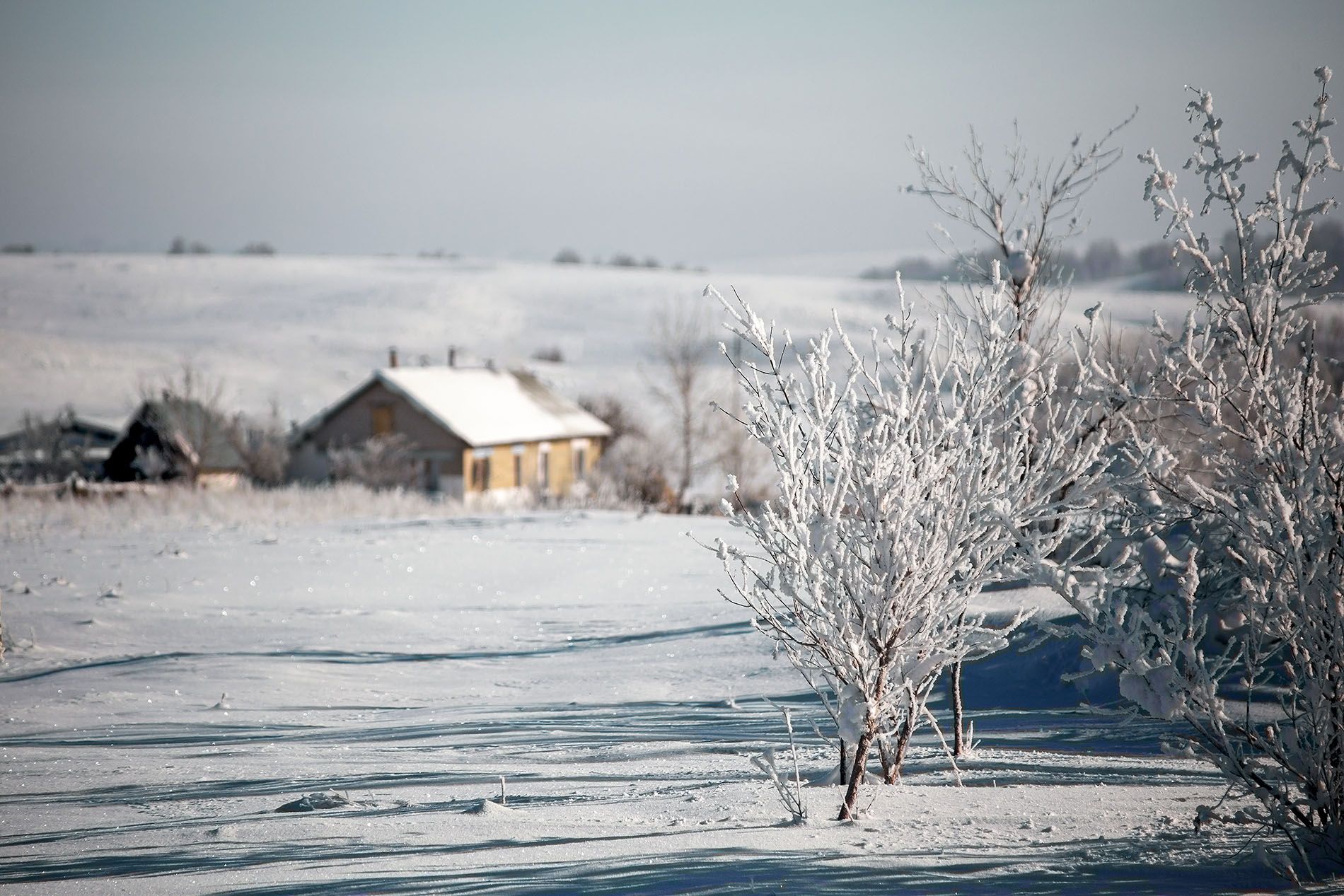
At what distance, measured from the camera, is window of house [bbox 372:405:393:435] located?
4009cm

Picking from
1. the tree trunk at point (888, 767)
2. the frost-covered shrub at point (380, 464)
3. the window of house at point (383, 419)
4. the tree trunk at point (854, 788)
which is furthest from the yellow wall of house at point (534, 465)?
the tree trunk at point (854, 788)

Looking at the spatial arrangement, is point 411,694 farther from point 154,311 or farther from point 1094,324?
point 154,311

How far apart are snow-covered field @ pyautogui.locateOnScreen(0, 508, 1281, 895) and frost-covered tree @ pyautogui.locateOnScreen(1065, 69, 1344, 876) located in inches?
21.3

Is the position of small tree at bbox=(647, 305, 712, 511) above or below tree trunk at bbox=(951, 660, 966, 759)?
above

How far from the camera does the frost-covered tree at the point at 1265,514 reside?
527 centimetres

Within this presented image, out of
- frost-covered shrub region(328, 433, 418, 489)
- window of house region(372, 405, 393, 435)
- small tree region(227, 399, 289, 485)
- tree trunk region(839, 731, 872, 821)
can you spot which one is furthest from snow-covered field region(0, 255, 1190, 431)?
tree trunk region(839, 731, 872, 821)

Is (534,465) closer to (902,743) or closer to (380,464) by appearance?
(380,464)

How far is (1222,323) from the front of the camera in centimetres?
615

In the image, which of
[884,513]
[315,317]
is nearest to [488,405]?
[884,513]

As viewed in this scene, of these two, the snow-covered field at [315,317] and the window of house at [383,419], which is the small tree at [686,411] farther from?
the snow-covered field at [315,317]

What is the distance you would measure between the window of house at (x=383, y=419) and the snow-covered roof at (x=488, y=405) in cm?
72

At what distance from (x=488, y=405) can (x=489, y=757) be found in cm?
3479

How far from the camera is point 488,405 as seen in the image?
140ft

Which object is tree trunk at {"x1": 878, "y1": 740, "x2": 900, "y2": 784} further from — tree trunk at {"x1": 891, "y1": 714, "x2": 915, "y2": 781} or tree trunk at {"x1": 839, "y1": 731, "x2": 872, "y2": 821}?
tree trunk at {"x1": 839, "y1": 731, "x2": 872, "y2": 821}
